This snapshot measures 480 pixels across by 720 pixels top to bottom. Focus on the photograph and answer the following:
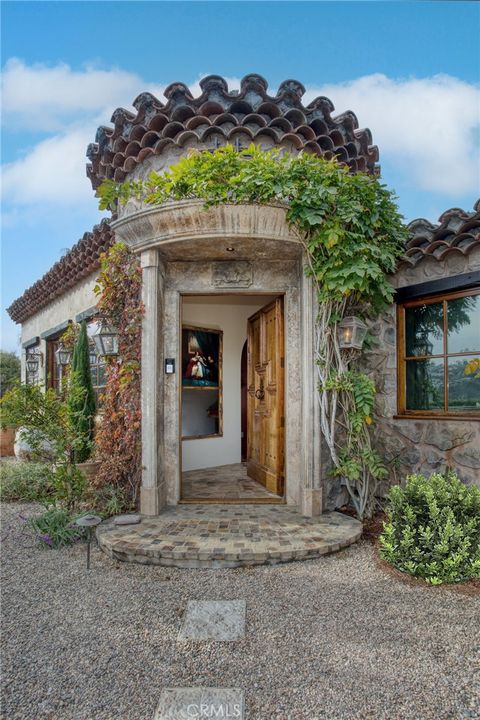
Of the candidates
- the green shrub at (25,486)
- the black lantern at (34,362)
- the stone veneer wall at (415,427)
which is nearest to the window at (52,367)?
the black lantern at (34,362)

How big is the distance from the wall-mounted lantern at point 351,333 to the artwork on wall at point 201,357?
3.07 meters

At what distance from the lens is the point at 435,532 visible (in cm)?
327

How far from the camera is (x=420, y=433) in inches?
185

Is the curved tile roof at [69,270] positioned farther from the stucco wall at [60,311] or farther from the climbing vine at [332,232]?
the climbing vine at [332,232]

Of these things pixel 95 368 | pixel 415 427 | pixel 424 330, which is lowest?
pixel 415 427

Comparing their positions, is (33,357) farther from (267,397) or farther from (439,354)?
(439,354)

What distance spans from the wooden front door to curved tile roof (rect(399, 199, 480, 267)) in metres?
1.54

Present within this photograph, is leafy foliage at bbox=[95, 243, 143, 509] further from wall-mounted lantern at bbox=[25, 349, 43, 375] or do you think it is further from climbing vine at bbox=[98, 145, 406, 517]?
wall-mounted lantern at bbox=[25, 349, 43, 375]

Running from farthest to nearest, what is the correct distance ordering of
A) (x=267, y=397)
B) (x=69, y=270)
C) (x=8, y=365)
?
(x=8, y=365), (x=69, y=270), (x=267, y=397)

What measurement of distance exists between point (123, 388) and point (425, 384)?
335cm

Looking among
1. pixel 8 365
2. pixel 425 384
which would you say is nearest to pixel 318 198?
pixel 425 384

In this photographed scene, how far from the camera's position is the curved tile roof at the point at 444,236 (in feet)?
13.2

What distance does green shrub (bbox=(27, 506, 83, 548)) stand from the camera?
13.2ft

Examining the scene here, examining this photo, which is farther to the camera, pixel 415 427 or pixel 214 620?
pixel 415 427
